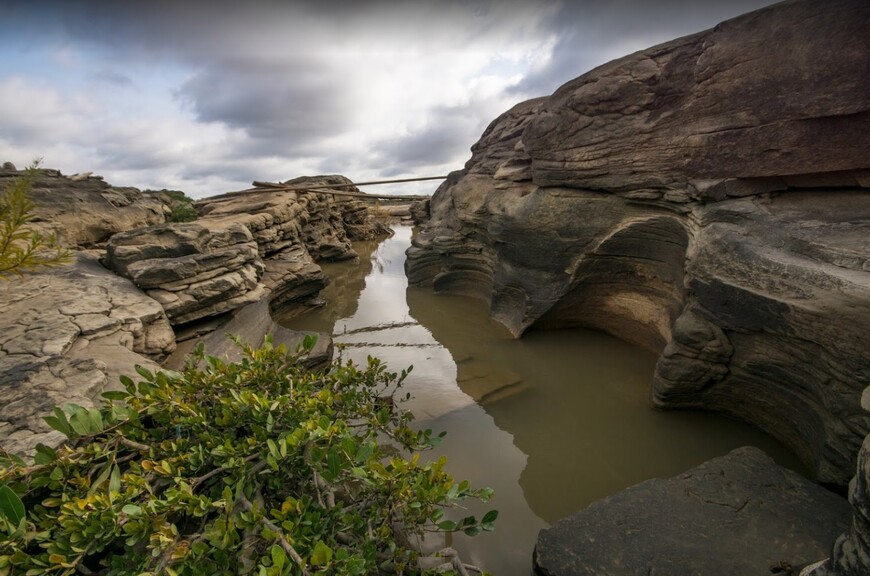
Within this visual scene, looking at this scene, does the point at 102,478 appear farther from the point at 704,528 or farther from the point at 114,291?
the point at 114,291

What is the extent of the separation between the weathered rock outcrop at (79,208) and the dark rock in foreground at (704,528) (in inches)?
369

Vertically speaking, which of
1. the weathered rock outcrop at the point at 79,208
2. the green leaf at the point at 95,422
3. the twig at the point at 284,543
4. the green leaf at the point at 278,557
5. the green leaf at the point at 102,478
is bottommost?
the twig at the point at 284,543

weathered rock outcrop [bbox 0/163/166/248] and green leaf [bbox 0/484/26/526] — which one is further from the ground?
weathered rock outcrop [bbox 0/163/166/248]

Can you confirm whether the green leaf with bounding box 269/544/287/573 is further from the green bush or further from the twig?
the twig

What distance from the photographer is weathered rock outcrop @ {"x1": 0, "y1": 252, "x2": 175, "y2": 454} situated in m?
2.96

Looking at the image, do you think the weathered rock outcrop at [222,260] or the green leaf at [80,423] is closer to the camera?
the green leaf at [80,423]

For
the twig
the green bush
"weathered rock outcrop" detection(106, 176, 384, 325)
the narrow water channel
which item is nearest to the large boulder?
"weathered rock outcrop" detection(106, 176, 384, 325)

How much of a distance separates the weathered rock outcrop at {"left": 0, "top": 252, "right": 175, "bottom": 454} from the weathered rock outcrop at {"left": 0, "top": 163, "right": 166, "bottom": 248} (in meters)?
2.41

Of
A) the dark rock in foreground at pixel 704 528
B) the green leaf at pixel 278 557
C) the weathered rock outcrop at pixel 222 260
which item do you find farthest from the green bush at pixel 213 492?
the weathered rock outcrop at pixel 222 260

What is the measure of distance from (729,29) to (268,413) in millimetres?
6889

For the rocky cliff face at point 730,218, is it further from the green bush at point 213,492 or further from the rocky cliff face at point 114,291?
the rocky cliff face at point 114,291

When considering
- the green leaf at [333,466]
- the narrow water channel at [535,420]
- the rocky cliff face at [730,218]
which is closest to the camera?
the green leaf at [333,466]

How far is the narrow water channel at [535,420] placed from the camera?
389 centimetres

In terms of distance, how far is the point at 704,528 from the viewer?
9.36 feet
